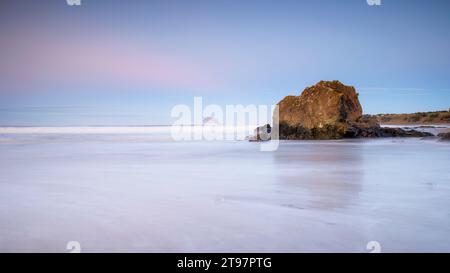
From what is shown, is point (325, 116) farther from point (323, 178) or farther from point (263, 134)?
point (323, 178)

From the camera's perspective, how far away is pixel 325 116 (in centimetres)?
1352

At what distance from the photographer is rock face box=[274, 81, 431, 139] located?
1347 centimetres

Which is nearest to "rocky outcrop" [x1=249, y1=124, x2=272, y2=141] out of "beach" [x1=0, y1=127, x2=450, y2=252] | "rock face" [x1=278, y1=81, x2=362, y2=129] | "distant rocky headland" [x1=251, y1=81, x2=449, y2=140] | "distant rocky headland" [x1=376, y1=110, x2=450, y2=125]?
"distant rocky headland" [x1=251, y1=81, x2=449, y2=140]

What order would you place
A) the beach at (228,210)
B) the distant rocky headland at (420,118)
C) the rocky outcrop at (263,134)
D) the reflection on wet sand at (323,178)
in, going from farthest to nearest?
the distant rocky headland at (420,118), the rocky outcrop at (263,134), the reflection on wet sand at (323,178), the beach at (228,210)

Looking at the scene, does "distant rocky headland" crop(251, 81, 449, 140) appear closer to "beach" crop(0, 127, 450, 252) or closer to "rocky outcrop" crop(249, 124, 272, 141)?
"rocky outcrop" crop(249, 124, 272, 141)

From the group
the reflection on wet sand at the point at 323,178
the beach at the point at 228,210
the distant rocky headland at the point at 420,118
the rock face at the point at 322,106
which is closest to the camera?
the beach at the point at 228,210

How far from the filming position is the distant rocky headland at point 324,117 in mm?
13477

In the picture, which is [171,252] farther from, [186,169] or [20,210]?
[186,169]

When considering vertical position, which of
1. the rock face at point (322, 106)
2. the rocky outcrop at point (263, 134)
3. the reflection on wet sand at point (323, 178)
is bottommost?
the reflection on wet sand at point (323, 178)

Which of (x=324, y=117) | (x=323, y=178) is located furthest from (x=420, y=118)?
(x=323, y=178)

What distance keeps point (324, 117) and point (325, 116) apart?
2.1 inches

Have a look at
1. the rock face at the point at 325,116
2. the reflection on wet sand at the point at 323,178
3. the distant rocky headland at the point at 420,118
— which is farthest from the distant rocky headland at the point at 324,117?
the distant rocky headland at the point at 420,118

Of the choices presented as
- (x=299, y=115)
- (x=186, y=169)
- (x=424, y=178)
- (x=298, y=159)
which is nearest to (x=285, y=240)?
(x=424, y=178)

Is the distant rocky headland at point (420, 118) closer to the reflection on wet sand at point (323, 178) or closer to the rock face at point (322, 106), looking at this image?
the rock face at point (322, 106)
